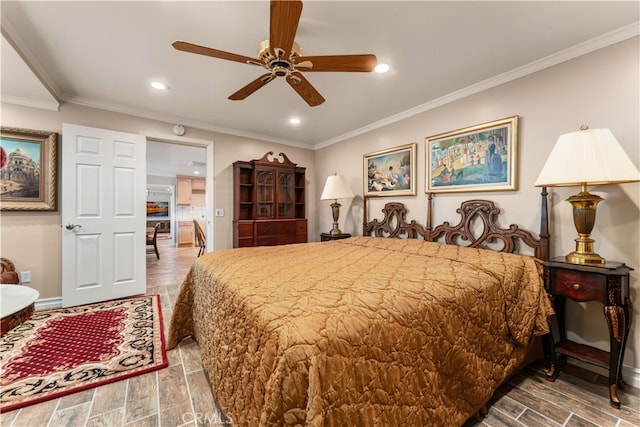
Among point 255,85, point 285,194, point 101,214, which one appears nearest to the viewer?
point 255,85

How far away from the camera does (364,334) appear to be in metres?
0.91

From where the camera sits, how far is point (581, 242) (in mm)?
1708

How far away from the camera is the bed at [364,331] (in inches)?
31.7

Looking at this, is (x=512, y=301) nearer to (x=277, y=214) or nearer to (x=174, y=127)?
(x=277, y=214)

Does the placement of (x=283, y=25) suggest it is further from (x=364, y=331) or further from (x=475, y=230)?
(x=475, y=230)

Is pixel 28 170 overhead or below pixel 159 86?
below

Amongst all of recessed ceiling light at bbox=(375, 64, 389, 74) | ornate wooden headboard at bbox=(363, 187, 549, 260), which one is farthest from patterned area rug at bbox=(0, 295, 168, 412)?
recessed ceiling light at bbox=(375, 64, 389, 74)

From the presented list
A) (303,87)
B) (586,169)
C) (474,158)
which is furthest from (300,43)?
(586,169)

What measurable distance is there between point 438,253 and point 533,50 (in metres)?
1.72

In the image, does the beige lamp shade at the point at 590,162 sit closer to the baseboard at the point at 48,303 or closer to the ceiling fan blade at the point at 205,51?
the ceiling fan blade at the point at 205,51

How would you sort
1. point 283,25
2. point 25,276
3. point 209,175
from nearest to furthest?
point 283,25 < point 25,276 < point 209,175

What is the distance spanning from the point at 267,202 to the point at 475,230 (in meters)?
2.89

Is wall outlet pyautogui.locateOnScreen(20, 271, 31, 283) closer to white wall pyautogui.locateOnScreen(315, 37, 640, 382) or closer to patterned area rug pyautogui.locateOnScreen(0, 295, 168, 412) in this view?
patterned area rug pyautogui.locateOnScreen(0, 295, 168, 412)

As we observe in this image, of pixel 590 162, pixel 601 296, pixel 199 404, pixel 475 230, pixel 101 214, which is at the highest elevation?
pixel 590 162
